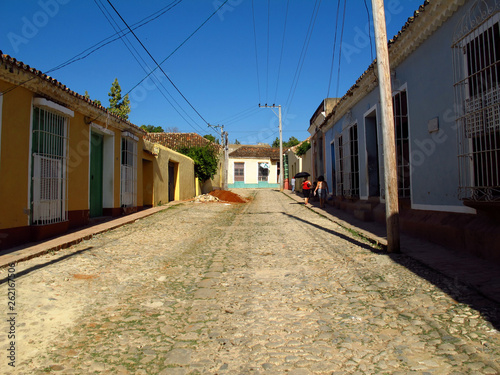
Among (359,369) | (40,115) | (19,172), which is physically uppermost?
(40,115)

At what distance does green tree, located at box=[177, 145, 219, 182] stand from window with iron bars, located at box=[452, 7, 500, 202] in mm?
18528

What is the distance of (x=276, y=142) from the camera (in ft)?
225

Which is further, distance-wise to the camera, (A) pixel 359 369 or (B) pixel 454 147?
(B) pixel 454 147

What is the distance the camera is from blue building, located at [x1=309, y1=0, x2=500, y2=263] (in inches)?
184

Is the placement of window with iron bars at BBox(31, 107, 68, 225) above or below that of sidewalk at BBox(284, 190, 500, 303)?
above

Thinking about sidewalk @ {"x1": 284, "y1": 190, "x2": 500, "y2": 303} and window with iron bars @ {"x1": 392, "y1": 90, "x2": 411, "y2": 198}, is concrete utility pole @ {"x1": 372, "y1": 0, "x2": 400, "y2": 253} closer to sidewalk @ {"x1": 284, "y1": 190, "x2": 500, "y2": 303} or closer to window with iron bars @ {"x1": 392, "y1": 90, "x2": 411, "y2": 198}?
sidewalk @ {"x1": 284, "y1": 190, "x2": 500, "y2": 303}

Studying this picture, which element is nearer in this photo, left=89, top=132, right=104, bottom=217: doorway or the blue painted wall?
the blue painted wall

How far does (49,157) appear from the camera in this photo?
7637 mm

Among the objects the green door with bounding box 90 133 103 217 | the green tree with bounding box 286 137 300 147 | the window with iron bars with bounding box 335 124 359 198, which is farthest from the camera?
the green tree with bounding box 286 137 300 147

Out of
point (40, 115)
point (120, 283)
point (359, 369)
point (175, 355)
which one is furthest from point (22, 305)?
point (40, 115)

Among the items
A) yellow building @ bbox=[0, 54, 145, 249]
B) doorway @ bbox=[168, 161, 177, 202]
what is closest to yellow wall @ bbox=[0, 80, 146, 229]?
yellow building @ bbox=[0, 54, 145, 249]

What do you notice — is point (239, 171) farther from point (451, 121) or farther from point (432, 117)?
point (451, 121)

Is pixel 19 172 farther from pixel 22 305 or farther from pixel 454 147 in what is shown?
pixel 454 147

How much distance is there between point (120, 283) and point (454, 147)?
17.3 ft
